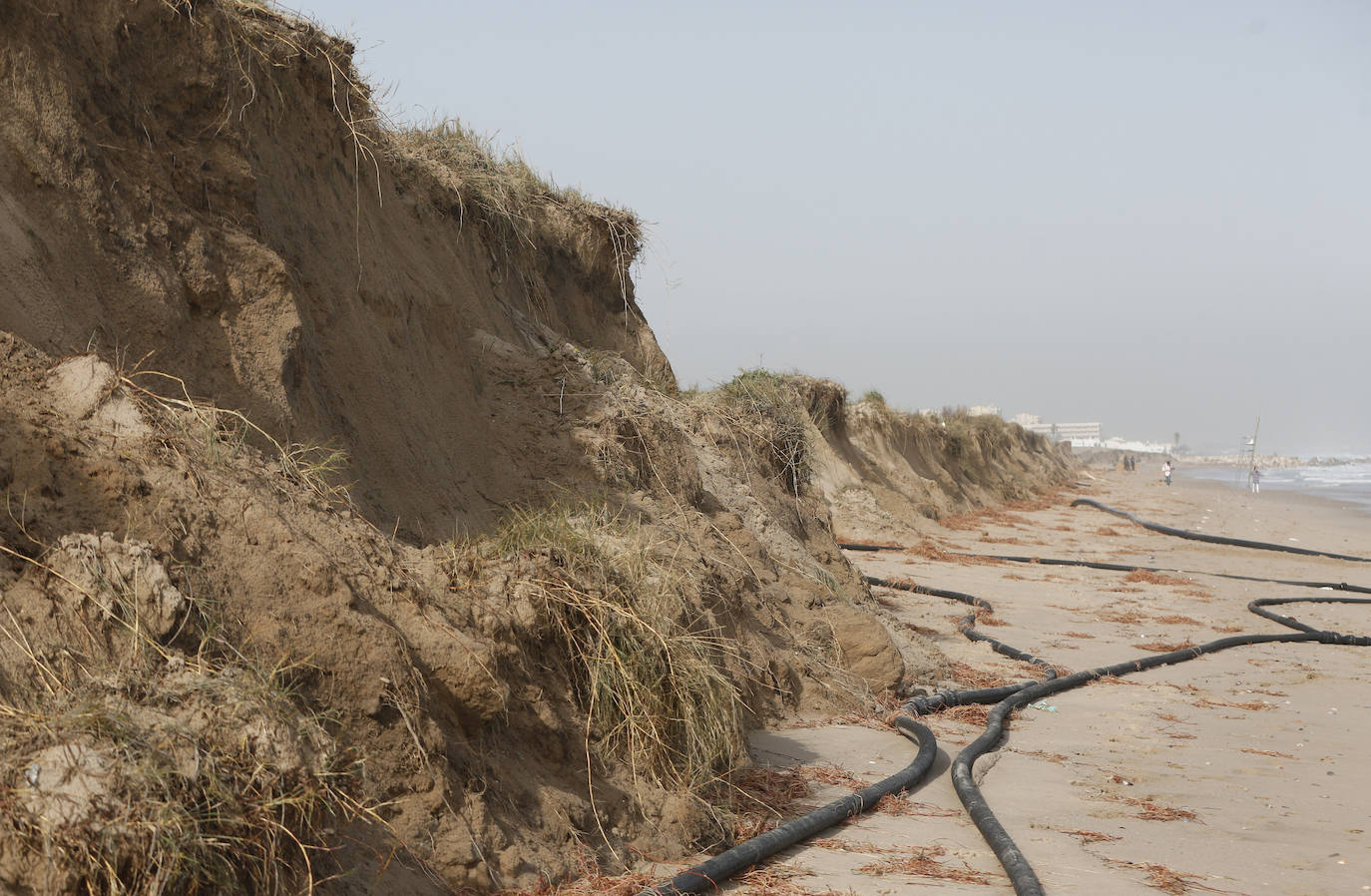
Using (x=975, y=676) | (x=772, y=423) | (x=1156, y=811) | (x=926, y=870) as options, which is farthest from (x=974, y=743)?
(x=772, y=423)

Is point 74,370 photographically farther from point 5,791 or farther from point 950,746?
point 950,746

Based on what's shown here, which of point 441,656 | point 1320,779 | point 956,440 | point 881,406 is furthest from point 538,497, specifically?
point 956,440

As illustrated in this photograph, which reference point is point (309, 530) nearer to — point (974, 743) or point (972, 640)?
point (974, 743)

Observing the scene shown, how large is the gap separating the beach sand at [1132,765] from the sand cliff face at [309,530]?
2.38 ft

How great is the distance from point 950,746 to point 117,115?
18.8ft

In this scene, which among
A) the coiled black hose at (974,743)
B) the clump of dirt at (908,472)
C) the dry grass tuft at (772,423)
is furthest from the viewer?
the clump of dirt at (908,472)

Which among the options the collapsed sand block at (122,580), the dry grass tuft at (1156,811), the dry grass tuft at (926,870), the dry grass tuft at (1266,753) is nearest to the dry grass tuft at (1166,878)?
the dry grass tuft at (926,870)

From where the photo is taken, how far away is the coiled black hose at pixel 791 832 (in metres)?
3.98

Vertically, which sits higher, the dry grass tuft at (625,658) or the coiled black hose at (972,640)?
the dry grass tuft at (625,658)

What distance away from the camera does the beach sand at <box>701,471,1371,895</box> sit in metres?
4.57

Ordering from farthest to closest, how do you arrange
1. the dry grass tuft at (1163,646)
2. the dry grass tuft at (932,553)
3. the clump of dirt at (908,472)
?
1. the clump of dirt at (908,472)
2. the dry grass tuft at (932,553)
3. the dry grass tuft at (1163,646)

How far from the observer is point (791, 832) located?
4586mm

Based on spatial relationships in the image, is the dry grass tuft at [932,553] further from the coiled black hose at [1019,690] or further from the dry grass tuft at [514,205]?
the dry grass tuft at [514,205]

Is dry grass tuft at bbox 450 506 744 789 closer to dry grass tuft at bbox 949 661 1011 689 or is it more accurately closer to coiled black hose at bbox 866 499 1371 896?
coiled black hose at bbox 866 499 1371 896
